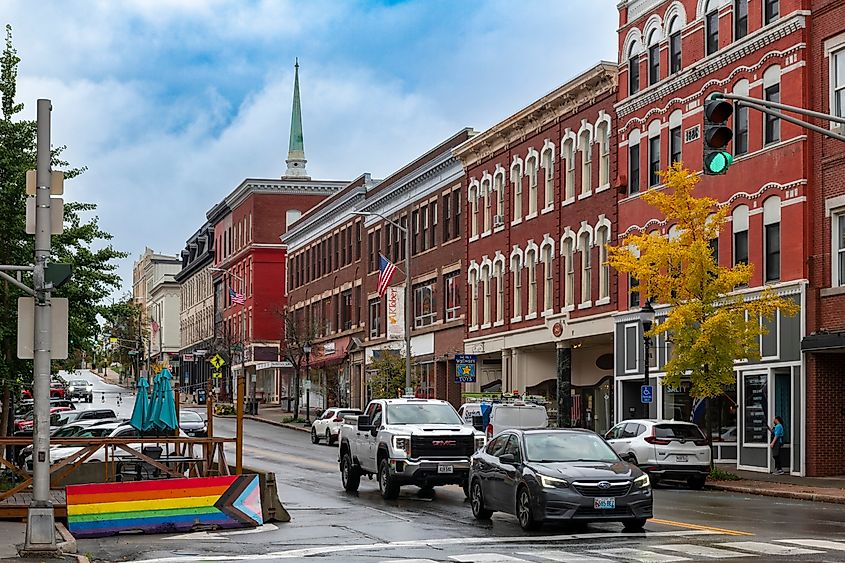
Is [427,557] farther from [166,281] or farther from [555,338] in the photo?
[166,281]

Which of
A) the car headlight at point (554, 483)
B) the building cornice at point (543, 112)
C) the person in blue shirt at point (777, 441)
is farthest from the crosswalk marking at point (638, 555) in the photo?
the building cornice at point (543, 112)

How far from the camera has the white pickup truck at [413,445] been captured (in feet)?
86.4

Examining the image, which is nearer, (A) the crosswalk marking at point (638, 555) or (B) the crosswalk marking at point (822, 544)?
(A) the crosswalk marking at point (638, 555)

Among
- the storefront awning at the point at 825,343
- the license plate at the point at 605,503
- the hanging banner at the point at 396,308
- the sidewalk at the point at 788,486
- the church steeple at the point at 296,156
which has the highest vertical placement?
the church steeple at the point at 296,156

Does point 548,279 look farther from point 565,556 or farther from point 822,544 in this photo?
point 565,556

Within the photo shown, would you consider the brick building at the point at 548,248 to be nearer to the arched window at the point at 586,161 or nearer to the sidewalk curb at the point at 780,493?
the arched window at the point at 586,161

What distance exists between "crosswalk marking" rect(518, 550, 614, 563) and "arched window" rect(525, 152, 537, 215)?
37021mm

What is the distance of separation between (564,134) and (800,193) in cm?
1574

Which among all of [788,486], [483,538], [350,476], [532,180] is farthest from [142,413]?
[532,180]

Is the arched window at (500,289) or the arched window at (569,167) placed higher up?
the arched window at (569,167)

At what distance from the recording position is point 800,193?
36031mm

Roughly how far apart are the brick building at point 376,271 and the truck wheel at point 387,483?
33543 mm

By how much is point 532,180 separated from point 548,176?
1.67 m

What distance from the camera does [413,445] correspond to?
26.4m
